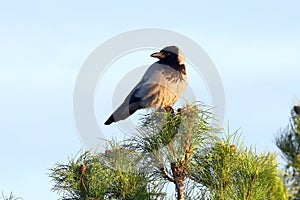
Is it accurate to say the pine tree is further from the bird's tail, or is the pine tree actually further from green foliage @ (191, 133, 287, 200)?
the bird's tail

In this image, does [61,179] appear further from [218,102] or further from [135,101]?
[135,101]

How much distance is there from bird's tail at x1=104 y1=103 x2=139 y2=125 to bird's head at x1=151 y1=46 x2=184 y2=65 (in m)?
1.02

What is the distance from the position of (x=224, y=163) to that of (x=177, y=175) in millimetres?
324

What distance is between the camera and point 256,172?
4.63 metres

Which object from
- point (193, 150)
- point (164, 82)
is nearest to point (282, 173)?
point (193, 150)

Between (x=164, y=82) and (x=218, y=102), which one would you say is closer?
(x=218, y=102)

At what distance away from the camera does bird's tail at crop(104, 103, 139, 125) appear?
734 centimetres

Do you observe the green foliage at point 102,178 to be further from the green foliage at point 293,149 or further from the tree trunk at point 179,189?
the green foliage at point 293,149

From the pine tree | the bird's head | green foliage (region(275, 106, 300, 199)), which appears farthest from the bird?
green foliage (region(275, 106, 300, 199))

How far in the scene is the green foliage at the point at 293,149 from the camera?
3.59m

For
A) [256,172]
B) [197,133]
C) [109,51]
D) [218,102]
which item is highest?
[109,51]

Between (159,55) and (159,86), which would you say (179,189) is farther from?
(159,55)

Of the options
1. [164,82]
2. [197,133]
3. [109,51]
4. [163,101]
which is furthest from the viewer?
[164,82]

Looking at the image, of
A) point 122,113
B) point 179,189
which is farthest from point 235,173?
point 122,113
